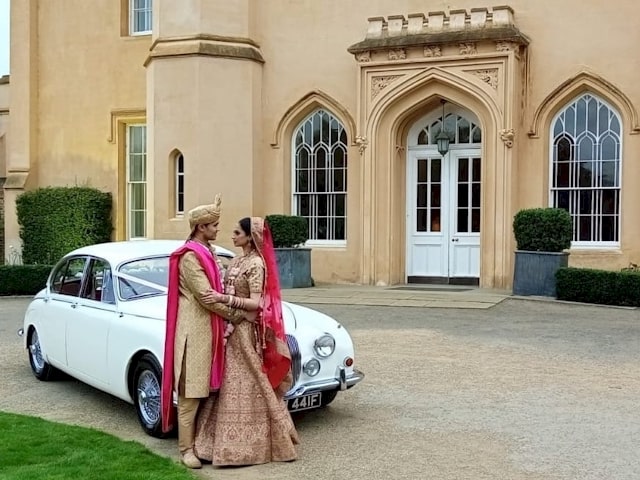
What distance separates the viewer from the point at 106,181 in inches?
826

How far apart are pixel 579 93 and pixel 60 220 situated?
41.8 ft

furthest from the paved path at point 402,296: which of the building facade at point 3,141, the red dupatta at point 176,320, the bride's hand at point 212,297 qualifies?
the building facade at point 3,141

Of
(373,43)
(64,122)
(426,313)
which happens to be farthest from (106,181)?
(426,313)

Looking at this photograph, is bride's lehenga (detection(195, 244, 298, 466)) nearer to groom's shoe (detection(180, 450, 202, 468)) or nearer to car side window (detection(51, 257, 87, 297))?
groom's shoe (detection(180, 450, 202, 468))

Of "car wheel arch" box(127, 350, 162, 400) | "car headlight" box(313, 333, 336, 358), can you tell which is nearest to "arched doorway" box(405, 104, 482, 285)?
"car headlight" box(313, 333, 336, 358)

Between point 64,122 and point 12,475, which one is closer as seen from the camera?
point 12,475

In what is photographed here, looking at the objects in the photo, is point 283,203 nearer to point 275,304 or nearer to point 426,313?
point 426,313

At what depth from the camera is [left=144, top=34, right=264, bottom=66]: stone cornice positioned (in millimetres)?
17672

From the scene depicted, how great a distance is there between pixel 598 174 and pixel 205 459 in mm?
12492

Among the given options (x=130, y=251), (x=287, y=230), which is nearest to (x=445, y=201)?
(x=287, y=230)

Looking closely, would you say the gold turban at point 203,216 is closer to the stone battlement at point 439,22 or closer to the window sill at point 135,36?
the stone battlement at point 439,22

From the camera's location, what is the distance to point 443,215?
1730cm

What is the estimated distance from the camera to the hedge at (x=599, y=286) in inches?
523

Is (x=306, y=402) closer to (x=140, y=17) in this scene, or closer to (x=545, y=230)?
(x=545, y=230)
